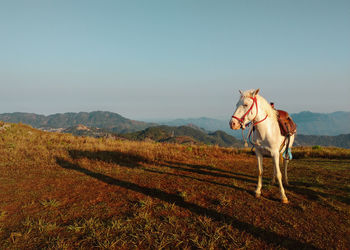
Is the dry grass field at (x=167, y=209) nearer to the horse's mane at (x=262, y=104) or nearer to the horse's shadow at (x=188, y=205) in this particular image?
the horse's shadow at (x=188, y=205)

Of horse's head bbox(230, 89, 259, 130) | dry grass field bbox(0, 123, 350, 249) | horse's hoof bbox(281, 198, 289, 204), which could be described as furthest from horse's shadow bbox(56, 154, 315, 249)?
horse's head bbox(230, 89, 259, 130)

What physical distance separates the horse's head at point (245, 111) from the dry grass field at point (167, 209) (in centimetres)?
227

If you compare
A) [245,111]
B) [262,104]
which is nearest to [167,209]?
[245,111]

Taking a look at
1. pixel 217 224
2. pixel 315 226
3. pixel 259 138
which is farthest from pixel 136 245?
pixel 259 138

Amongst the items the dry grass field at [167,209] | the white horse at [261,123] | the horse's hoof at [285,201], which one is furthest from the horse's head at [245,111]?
the horse's hoof at [285,201]

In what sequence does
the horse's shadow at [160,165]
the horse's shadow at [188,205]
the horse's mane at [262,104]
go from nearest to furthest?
the horse's shadow at [188,205]
the horse's mane at [262,104]
the horse's shadow at [160,165]

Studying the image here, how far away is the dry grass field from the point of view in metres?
3.31

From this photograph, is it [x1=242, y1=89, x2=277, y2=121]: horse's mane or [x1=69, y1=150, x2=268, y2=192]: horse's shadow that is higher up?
[x1=242, y1=89, x2=277, y2=121]: horse's mane

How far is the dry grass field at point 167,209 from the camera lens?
3.31 meters

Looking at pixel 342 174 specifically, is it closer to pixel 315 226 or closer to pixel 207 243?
pixel 315 226

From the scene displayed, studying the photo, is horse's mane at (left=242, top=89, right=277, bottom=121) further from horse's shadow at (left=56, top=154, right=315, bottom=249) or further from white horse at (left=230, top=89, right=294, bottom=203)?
horse's shadow at (left=56, top=154, right=315, bottom=249)

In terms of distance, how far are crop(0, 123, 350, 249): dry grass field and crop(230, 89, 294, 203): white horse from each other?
1065 millimetres

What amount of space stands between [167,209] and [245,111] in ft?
11.3

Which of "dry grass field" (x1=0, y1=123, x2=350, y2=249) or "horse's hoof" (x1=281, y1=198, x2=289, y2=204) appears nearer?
"dry grass field" (x1=0, y1=123, x2=350, y2=249)
